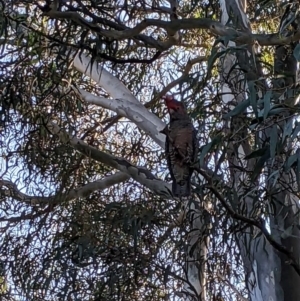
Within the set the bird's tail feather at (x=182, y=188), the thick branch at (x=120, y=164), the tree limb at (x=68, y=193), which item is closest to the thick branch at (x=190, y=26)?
the bird's tail feather at (x=182, y=188)

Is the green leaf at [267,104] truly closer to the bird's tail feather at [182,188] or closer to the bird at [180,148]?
the bird at [180,148]

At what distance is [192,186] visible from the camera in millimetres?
2520

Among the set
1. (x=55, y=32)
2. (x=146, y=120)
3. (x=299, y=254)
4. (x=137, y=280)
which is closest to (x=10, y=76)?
(x=55, y=32)

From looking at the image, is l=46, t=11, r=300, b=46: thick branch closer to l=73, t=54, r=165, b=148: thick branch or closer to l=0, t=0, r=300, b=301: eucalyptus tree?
Answer: l=0, t=0, r=300, b=301: eucalyptus tree

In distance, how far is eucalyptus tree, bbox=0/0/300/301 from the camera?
2.34m

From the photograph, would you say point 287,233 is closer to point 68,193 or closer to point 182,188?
point 182,188

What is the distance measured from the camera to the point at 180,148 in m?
2.30

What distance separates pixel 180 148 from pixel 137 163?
1.37 m

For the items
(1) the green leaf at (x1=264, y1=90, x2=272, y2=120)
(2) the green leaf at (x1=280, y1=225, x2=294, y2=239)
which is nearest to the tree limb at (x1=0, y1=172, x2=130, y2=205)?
(2) the green leaf at (x1=280, y1=225, x2=294, y2=239)

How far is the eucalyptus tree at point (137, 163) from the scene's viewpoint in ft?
7.66

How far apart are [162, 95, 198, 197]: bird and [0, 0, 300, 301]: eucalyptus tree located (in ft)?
0.18

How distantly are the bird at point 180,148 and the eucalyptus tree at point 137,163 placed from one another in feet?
0.18

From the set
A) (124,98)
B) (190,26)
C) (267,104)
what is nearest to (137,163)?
(124,98)

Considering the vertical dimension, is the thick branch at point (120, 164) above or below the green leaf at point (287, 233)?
above
